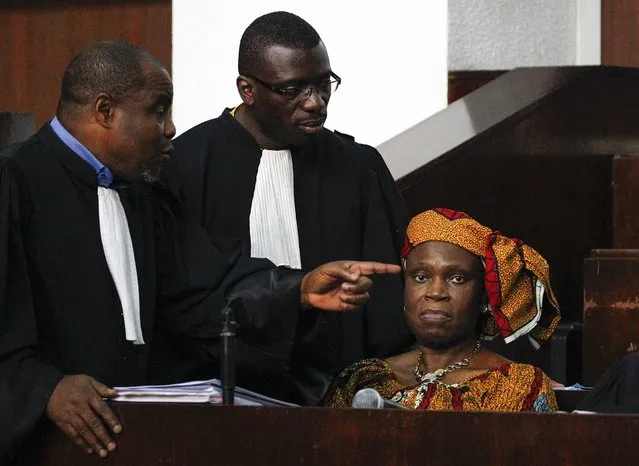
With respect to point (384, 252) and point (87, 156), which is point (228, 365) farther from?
point (384, 252)

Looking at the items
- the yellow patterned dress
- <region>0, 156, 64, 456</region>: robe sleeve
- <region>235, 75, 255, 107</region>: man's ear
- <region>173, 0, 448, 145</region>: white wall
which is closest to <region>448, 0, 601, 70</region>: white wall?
<region>173, 0, 448, 145</region>: white wall

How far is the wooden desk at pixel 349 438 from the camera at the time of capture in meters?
3.71

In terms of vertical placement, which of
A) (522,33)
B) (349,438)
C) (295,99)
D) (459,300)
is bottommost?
(349,438)

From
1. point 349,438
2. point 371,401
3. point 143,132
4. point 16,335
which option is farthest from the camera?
point 143,132

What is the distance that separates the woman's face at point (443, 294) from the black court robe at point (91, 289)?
0.36 metres

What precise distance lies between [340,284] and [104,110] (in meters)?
0.79

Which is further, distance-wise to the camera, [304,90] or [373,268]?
[304,90]

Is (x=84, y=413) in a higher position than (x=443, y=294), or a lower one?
lower

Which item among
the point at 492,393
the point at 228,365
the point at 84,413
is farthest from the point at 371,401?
the point at 492,393

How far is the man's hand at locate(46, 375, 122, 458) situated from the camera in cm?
400

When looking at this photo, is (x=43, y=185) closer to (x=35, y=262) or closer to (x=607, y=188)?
(x=35, y=262)

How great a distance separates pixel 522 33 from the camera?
29.2 ft

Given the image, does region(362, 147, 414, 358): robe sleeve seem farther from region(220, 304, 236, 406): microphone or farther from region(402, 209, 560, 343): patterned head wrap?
region(220, 304, 236, 406): microphone

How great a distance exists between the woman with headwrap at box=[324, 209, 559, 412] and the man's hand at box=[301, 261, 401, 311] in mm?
328
